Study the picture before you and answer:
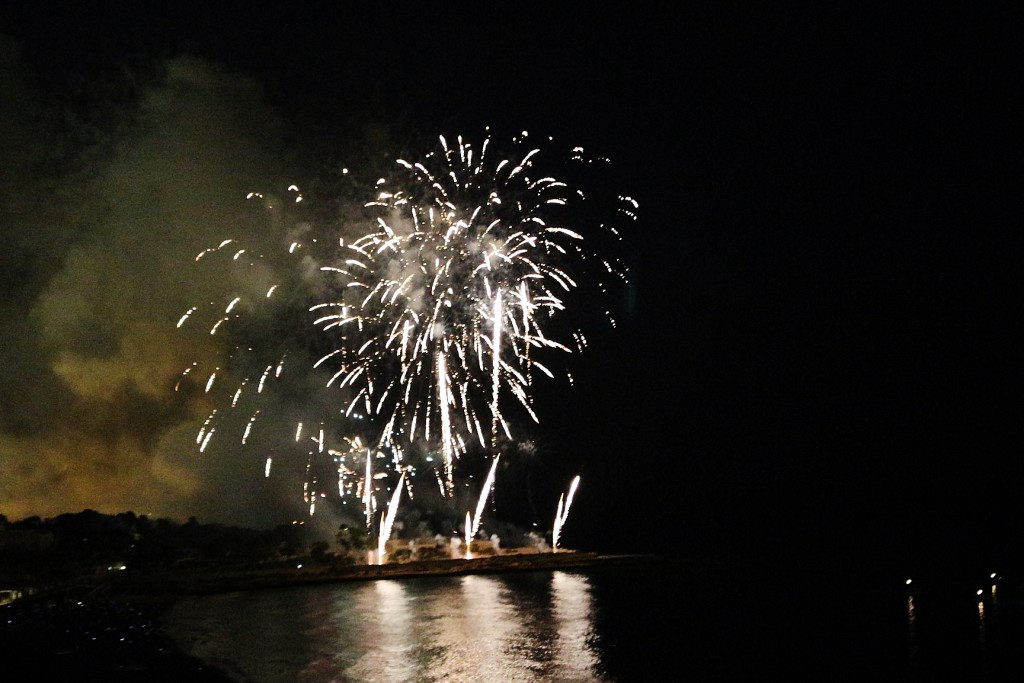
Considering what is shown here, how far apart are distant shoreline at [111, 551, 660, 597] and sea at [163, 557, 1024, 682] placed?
101 centimetres

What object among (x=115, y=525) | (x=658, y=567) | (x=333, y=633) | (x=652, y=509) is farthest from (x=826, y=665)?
(x=652, y=509)

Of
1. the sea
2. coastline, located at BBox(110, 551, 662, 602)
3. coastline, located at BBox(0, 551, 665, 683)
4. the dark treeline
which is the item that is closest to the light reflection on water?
the sea

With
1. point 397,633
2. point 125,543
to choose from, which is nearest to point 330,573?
point 125,543

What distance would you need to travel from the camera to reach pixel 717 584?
84.9 ft

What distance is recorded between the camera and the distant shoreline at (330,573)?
23625mm

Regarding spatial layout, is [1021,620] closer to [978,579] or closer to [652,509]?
[978,579]

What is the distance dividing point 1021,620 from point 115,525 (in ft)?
95.0

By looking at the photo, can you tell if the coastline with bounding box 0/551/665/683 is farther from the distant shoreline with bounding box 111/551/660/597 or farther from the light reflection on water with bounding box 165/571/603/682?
the light reflection on water with bounding box 165/571/603/682

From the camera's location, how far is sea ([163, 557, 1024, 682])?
42.0 feet

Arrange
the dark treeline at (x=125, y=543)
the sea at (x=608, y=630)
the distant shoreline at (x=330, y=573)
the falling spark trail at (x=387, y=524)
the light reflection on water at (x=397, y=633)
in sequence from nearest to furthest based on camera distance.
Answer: the light reflection on water at (x=397, y=633) < the sea at (x=608, y=630) < the distant shoreline at (x=330, y=573) < the dark treeline at (x=125, y=543) < the falling spark trail at (x=387, y=524)

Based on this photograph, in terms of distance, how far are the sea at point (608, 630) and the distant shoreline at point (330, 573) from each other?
3.30 ft

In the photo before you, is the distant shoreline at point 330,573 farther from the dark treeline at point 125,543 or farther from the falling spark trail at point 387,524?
the dark treeline at point 125,543

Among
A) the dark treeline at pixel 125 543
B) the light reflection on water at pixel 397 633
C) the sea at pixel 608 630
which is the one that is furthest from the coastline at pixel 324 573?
the dark treeline at pixel 125 543

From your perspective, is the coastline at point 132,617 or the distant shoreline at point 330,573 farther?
the distant shoreline at point 330,573
